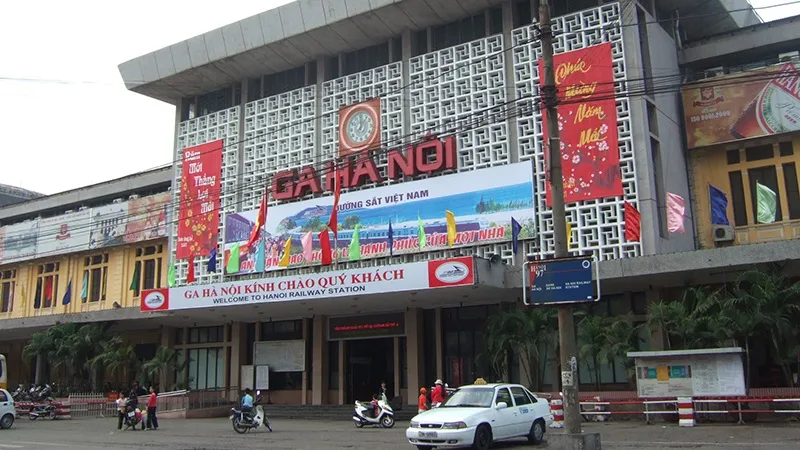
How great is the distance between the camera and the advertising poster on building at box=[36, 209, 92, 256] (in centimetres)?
4353

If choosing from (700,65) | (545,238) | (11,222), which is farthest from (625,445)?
(11,222)

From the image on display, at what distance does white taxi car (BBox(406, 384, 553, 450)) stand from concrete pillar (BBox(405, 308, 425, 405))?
12726 mm

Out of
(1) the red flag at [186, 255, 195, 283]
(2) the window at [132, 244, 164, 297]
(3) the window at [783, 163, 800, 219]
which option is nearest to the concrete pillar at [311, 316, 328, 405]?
(1) the red flag at [186, 255, 195, 283]

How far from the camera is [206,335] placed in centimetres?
3797

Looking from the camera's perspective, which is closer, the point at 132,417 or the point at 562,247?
the point at 562,247

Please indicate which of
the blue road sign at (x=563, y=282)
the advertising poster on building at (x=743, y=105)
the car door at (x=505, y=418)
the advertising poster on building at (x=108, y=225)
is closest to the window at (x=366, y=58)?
the advertising poster on building at (x=743, y=105)

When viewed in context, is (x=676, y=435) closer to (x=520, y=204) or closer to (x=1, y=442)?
(x=520, y=204)

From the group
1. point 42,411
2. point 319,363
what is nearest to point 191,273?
point 319,363

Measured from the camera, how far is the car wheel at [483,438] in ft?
49.2

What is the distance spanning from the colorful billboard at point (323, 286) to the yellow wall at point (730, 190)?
403 inches

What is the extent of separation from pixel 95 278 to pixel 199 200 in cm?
1094

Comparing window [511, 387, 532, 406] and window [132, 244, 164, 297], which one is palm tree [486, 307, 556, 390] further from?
window [132, 244, 164, 297]

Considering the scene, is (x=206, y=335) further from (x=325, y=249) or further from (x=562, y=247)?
(x=562, y=247)

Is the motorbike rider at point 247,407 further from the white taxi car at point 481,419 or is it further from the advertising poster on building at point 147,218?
the advertising poster on building at point 147,218
